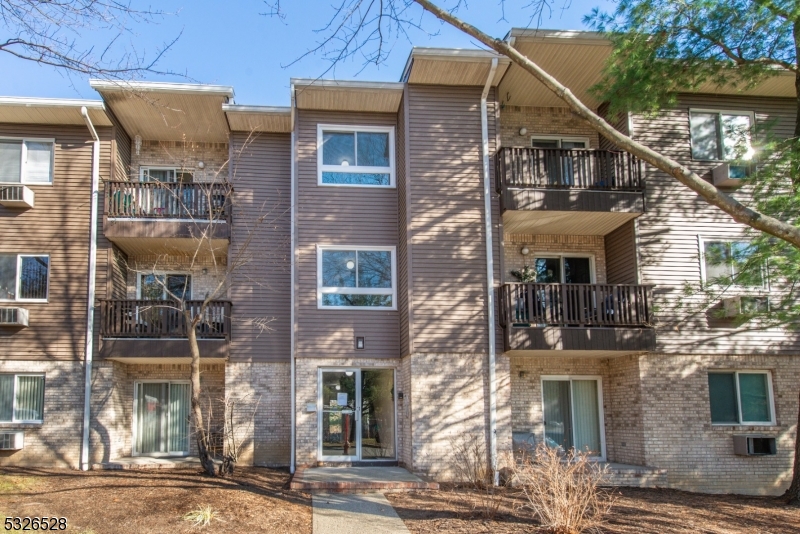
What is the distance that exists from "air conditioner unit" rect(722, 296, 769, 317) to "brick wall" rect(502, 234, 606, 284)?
2.57 meters

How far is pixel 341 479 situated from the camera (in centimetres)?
1192

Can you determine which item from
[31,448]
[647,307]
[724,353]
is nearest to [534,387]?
[647,307]

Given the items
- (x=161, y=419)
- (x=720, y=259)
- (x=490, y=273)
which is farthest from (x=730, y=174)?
(x=161, y=419)

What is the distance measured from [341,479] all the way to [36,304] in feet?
25.5

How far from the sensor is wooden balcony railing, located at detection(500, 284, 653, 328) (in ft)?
43.7

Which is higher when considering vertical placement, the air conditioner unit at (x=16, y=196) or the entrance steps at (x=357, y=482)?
the air conditioner unit at (x=16, y=196)

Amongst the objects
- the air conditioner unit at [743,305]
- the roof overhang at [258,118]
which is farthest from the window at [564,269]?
the roof overhang at [258,118]

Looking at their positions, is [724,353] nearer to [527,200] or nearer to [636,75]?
[527,200]

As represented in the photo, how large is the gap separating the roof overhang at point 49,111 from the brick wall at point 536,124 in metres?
8.83

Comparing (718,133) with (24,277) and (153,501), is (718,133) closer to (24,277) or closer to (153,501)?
(153,501)

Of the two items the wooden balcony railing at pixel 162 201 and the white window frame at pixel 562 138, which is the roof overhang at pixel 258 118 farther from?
the white window frame at pixel 562 138

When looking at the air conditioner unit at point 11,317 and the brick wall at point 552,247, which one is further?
the brick wall at point 552,247

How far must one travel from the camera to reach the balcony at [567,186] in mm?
13652

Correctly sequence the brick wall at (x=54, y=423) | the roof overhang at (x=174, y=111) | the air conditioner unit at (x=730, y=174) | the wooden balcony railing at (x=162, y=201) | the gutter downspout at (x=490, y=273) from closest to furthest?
the gutter downspout at (x=490, y=273)
the brick wall at (x=54, y=423)
the air conditioner unit at (x=730, y=174)
the roof overhang at (x=174, y=111)
the wooden balcony railing at (x=162, y=201)
